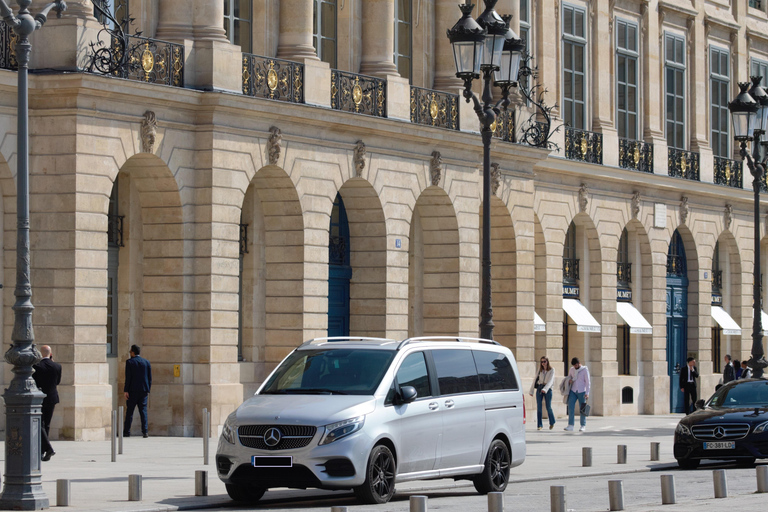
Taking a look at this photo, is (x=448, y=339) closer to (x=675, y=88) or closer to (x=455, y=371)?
(x=455, y=371)

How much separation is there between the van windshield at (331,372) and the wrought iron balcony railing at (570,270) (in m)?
23.5

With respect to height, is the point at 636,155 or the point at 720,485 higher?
the point at 636,155

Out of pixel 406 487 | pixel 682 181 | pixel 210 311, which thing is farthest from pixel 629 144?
pixel 406 487

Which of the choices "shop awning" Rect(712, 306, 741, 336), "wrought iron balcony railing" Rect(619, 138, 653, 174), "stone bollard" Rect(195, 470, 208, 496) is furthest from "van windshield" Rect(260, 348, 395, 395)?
"shop awning" Rect(712, 306, 741, 336)

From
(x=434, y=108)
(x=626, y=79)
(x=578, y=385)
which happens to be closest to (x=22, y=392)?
(x=578, y=385)

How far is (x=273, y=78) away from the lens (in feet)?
96.6

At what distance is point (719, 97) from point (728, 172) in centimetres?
227

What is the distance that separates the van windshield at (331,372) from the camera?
17422mm

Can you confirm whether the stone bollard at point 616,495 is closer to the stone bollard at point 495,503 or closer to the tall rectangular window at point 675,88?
the stone bollard at point 495,503

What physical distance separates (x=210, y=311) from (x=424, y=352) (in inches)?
400

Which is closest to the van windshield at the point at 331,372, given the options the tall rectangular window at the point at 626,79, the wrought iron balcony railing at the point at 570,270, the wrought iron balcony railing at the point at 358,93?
the wrought iron balcony railing at the point at 358,93

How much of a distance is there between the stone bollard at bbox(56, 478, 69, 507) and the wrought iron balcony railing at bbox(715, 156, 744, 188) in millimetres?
34091

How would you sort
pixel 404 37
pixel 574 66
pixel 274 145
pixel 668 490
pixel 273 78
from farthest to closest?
1. pixel 574 66
2. pixel 404 37
3. pixel 273 78
4. pixel 274 145
5. pixel 668 490

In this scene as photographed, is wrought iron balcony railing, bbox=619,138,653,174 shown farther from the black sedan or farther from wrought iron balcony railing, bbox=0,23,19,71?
wrought iron balcony railing, bbox=0,23,19,71
